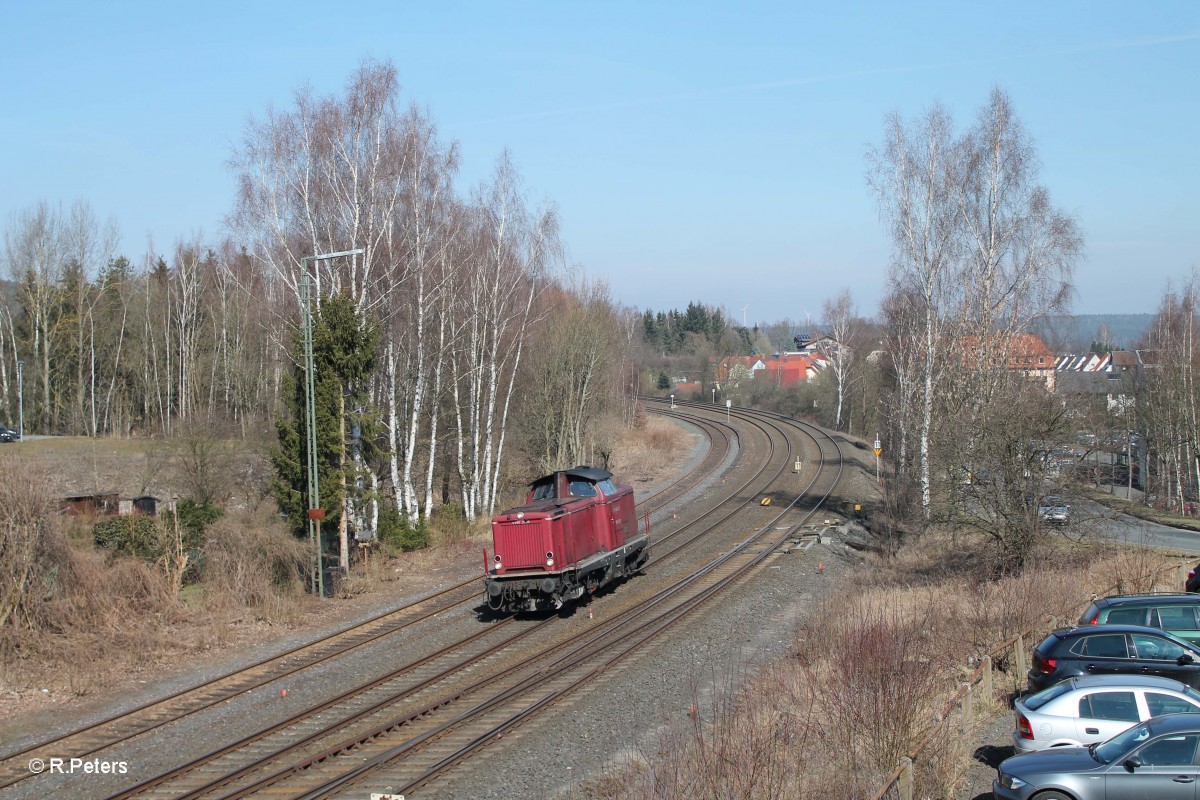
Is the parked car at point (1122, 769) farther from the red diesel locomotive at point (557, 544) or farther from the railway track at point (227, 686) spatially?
the railway track at point (227, 686)

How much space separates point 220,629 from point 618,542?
948 centimetres

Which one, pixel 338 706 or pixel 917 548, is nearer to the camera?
pixel 338 706

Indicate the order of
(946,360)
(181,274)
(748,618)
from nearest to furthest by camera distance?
(748,618) → (946,360) → (181,274)

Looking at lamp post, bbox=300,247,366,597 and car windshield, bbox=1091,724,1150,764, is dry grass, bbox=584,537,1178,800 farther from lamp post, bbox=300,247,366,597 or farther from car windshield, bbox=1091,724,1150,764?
lamp post, bbox=300,247,366,597

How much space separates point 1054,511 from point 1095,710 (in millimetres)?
13543

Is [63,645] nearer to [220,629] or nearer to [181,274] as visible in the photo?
[220,629]

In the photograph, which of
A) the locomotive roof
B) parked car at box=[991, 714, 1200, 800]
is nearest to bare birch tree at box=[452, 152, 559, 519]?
the locomotive roof

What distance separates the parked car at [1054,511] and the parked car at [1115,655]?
9688mm

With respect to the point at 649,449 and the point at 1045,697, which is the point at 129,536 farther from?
the point at 649,449

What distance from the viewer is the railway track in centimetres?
1225

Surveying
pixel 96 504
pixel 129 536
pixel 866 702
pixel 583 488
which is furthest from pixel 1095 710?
pixel 96 504

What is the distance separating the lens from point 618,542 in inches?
902

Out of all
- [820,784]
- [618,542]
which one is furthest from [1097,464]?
[820,784]

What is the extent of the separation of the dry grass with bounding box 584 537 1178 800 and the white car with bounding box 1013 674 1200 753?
2.88 feet
